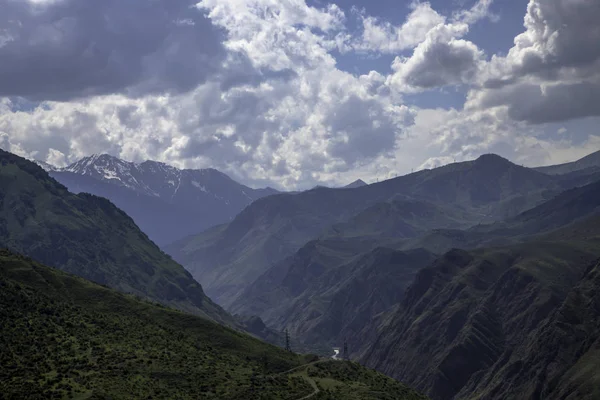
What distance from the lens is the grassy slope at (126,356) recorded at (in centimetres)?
13138

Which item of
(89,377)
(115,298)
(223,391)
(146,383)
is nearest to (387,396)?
(223,391)

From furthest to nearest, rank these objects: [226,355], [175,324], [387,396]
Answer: [175,324] → [226,355] → [387,396]

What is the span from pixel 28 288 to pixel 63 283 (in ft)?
57.7

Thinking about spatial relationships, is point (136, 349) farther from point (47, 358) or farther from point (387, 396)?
point (387, 396)

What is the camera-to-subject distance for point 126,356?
150 meters

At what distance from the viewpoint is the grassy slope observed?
13138cm

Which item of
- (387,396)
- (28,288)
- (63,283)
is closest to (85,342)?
(28,288)

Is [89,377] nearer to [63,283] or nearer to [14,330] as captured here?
[14,330]

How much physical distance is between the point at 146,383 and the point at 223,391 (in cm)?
1576

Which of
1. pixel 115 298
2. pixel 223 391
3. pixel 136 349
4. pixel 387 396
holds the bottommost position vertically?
pixel 387 396

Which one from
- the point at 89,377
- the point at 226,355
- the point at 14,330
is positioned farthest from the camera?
the point at 226,355

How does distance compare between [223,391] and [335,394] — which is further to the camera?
[335,394]

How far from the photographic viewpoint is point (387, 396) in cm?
15850

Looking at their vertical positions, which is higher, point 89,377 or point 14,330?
point 14,330
